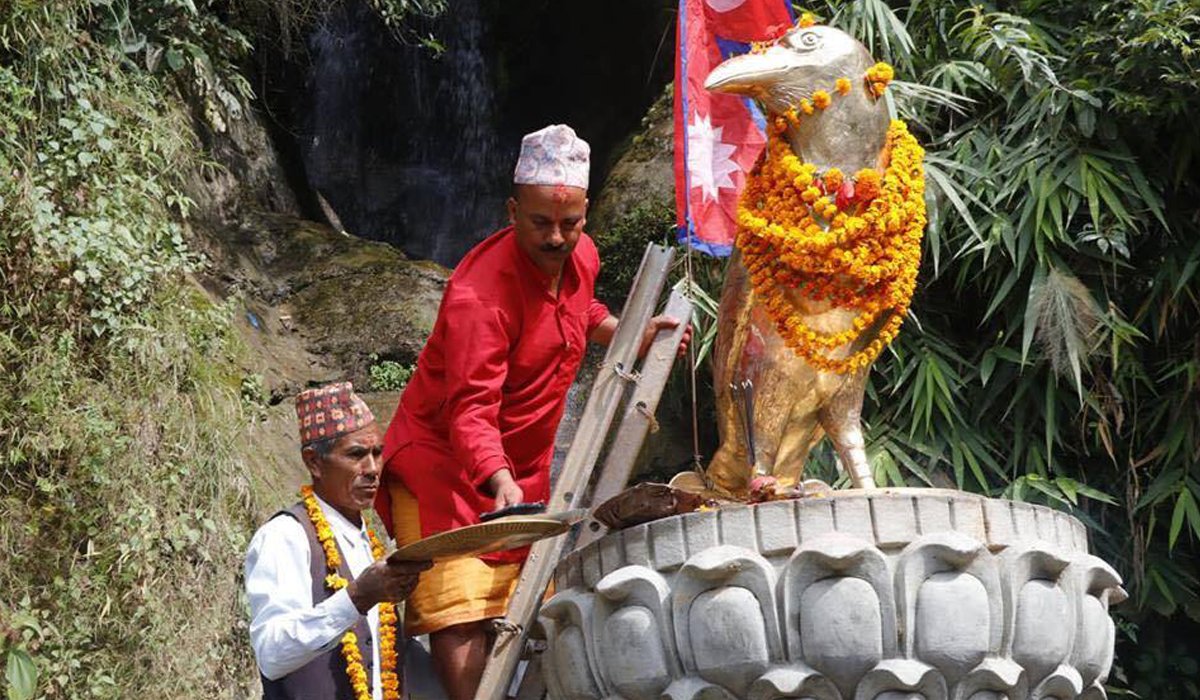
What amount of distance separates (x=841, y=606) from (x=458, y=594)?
1.00 meters

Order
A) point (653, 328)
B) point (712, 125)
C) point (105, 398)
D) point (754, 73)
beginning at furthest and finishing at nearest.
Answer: point (105, 398)
point (712, 125)
point (754, 73)
point (653, 328)

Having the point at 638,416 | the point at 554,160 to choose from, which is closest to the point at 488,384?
the point at 638,416

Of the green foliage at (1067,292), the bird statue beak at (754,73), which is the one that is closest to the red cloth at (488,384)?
the bird statue beak at (754,73)

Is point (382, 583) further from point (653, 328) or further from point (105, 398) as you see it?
point (105, 398)

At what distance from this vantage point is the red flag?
4.70m

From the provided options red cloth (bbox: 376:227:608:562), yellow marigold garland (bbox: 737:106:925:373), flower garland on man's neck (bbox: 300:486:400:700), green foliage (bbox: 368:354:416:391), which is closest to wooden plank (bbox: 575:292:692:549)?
red cloth (bbox: 376:227:608:562)

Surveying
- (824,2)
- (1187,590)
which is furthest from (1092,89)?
(1187,590)

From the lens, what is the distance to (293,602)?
11.6 feet

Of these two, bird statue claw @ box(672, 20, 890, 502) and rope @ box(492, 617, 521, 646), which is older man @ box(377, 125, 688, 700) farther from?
bird statue claw @ box(672, 20, 890, 502)

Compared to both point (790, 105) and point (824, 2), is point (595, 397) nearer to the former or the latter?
point (790, 105)

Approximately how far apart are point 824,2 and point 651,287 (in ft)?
12.6

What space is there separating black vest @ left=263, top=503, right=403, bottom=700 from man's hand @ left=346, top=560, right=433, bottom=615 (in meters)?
0.20

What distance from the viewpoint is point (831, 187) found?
164 inches

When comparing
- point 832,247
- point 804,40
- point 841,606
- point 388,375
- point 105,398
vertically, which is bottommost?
point 388,375
